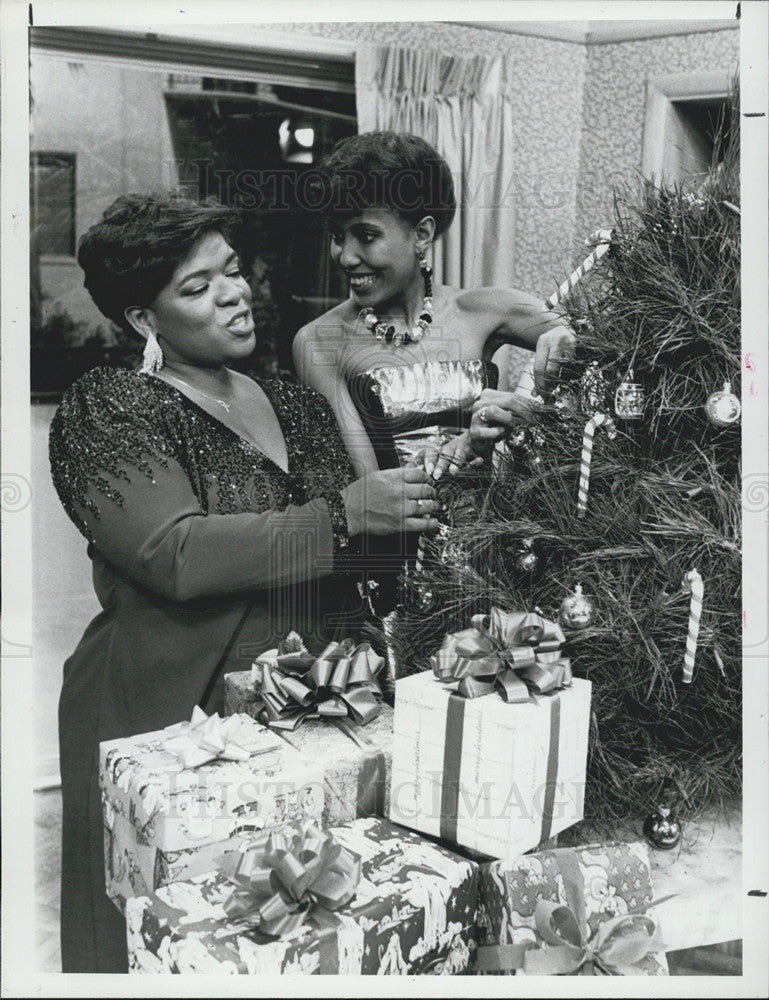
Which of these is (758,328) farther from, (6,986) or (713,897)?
(6,986)

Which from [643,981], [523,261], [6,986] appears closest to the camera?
[643,981]

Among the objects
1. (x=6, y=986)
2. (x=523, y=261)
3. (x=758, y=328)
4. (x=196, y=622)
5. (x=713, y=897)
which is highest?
(x=523, y=261)

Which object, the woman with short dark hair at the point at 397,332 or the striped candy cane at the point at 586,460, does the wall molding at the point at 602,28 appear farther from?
the striped candy cane at the point at 586,460

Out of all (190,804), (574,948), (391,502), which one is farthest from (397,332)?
(574,948)

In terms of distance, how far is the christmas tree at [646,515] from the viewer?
3.22 feet

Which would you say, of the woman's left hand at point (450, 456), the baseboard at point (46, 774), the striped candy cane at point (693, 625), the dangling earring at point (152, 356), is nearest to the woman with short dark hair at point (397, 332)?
the woman's left hand at point (450, 456)

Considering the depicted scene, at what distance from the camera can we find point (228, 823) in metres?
0.90

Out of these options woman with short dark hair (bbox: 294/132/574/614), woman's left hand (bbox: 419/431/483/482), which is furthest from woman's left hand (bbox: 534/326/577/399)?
woman's left hand (bbox: 419/431/483/482)

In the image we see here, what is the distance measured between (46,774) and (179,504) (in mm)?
379

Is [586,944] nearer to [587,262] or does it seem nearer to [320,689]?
[320,689]

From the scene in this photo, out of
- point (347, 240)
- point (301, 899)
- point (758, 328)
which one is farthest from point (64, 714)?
point (758, 328)

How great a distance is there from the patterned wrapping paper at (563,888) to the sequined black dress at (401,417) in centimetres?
36

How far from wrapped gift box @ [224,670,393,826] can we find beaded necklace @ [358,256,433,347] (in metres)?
0.47

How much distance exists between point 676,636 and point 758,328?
14.8 inches
